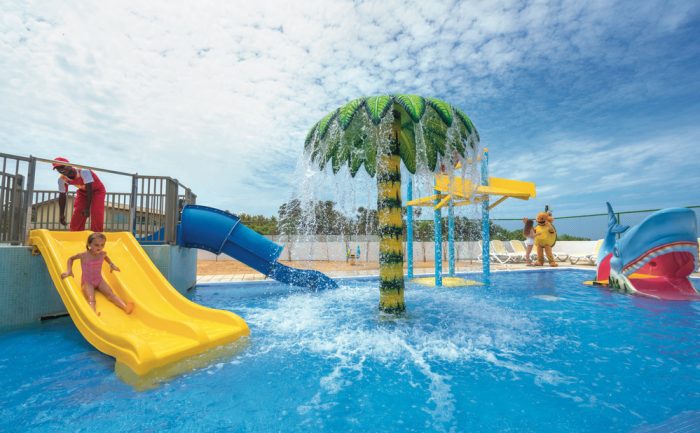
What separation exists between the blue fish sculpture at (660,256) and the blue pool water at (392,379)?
274 centimetres

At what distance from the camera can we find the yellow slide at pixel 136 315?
11.9ft

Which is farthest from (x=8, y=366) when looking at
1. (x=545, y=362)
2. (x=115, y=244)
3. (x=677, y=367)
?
(x=677, y=367)

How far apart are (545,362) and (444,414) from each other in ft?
5.97

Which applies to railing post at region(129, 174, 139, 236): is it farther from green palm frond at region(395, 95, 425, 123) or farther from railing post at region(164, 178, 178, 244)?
green palm frond at region(395, 95, 425, 123)

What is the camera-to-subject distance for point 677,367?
11.9 ft

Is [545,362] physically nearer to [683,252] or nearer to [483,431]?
[483,431]

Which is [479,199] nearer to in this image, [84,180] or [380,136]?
[380,136]

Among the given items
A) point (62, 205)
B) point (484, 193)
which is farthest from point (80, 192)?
point (484, 193)

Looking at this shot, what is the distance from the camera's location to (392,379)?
3326mm

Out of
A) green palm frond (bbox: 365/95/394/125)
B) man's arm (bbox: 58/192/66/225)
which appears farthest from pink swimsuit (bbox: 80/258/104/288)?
green palm frond (bbox: 365/95/394/125)

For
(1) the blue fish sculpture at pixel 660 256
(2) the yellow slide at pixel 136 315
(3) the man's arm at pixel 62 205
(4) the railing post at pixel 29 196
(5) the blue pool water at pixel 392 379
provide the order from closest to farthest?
(5) the blue pool water at pixel 392 379 < (2) the yellow slide at pixel 136 315 < (4) the railing post at pixel 29 196 < (3) the man's arm at pixel 62 205 < (1) the blue fish sculpture at pixel 660 256

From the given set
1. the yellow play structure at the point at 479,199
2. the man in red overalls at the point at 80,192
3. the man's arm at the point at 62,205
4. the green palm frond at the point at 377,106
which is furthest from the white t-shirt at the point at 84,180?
the yellow play structure at the point at 479,199

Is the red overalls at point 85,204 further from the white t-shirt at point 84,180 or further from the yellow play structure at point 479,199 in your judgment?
the yellow play structure at point 479,199

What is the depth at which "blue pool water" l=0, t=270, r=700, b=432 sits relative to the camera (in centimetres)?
255
